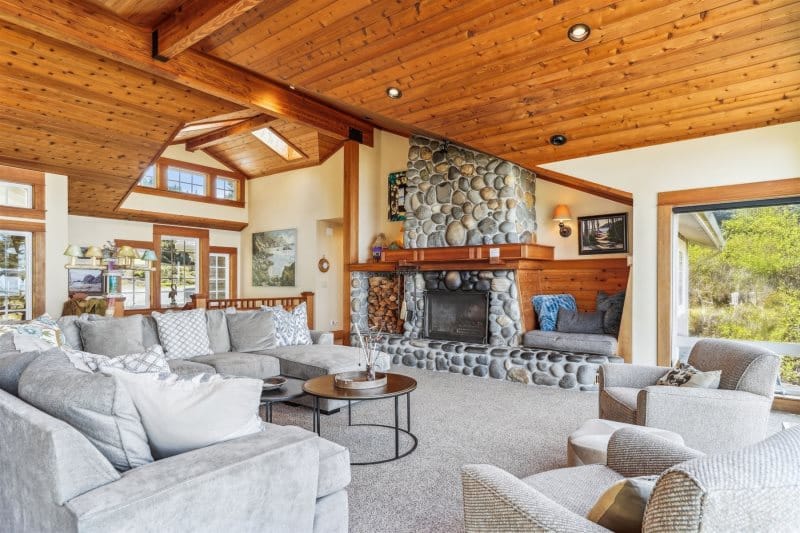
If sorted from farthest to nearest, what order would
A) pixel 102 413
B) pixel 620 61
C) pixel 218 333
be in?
pixel 218 333
pixel 620 61
pixel 102 413

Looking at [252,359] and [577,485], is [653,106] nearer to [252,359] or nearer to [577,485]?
[577,485]

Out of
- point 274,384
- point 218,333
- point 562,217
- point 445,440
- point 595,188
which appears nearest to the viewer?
point 274,384

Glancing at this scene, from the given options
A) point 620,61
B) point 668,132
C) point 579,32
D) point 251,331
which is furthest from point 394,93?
point 251,331

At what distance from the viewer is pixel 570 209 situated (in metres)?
6.20

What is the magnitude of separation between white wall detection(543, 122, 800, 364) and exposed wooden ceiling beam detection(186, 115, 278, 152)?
201 inches

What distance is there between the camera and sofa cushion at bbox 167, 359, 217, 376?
3.99 meters

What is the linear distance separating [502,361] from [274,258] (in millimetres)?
5697

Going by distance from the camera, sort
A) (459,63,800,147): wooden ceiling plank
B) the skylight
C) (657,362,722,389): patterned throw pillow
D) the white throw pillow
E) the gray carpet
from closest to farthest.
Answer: the white throw pillow < the gray carpet < (657,362,722,389): patterned throw pillow < (459,63,800,147): wooden ceiling plank < the skylight

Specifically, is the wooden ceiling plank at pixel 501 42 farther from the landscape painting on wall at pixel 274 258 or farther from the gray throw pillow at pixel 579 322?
the landscape painting on wall at pixel 274 258

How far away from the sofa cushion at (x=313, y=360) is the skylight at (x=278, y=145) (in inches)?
209

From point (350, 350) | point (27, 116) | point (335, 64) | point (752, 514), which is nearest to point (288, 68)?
point (335, 64)

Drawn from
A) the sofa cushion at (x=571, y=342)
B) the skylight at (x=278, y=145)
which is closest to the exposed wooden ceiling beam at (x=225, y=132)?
the skylight at (x=278, y=145)

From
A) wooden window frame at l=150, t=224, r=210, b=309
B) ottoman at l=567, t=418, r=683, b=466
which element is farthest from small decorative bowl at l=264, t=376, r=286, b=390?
wooden window frame at l=150, t=224, r=210, b=309

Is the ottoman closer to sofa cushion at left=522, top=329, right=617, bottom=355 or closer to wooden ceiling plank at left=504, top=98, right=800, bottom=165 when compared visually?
sofa cushion at left=522, top=329, right=617, bottom=355
